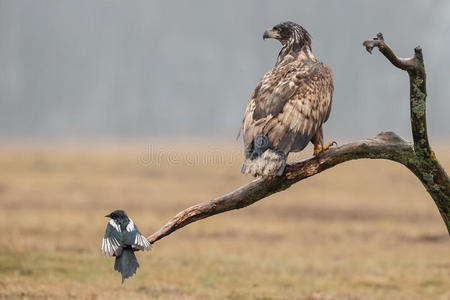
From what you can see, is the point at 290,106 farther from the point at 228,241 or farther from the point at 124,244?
the point at 228,241

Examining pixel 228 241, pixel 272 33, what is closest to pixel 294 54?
pixel 272 33

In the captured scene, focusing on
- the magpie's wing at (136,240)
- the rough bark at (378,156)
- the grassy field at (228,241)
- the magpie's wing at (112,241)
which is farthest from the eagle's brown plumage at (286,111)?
the grassy field at (228,241)

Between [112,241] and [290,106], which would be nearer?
[112,241]

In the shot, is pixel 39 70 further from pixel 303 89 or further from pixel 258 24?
pixel 303 89

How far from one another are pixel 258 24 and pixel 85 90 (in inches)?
2148

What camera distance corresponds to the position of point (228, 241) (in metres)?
20.2

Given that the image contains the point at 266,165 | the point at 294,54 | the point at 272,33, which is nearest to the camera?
the point at 266,165

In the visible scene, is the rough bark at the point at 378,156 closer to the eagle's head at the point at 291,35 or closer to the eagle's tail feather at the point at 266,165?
the eagle's tail feather at the point at 266,165

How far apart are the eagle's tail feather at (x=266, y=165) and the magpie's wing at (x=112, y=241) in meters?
1.70

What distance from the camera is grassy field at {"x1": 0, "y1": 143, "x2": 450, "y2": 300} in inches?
501

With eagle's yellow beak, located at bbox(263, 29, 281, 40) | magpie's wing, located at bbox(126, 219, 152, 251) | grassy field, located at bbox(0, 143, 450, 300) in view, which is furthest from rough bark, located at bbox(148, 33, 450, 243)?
grassy field, located at bbox(0, 143, 450, 300)

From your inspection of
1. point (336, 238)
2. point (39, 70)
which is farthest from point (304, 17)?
point (336, 238)

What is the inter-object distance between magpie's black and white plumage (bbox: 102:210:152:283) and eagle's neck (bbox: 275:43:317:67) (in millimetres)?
2909

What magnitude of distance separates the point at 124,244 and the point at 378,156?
3.35 m
